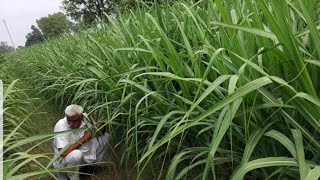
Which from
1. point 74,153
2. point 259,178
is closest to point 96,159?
point 74,153

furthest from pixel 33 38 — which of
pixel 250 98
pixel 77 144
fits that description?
pixel 250 98

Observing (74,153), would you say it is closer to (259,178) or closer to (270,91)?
(259,178)

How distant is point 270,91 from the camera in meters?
1.38

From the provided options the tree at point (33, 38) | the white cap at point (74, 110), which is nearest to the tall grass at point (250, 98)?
the white cap at point (74, 110)

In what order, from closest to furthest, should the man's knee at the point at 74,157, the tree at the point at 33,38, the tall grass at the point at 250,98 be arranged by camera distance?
the tall grass at the point at 250,98, the man's knee at the point at 74,157, the tree at the point at 33,38

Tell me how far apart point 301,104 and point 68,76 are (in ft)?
8.37

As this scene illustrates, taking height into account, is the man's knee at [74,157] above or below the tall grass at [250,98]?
below

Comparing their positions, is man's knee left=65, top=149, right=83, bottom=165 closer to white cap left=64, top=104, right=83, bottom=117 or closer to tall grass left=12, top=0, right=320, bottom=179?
white cap left=64, top=104, right=83, bottom=117

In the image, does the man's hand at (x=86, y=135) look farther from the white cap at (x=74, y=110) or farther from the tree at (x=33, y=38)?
the tree at (x=33, y=38)

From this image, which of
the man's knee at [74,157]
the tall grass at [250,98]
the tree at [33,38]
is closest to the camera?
the tall grass at [250,98]

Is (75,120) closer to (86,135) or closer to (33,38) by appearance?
(86,135)

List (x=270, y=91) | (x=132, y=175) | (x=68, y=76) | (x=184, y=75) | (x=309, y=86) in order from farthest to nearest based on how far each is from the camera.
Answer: (x=68, y=76), (x=132, y=175), (x=184, y=75), (x=270, y=91), (x=309, y=86)

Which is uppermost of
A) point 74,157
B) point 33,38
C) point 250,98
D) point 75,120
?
point 33,38

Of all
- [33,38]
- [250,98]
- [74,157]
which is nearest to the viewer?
[250,98]
